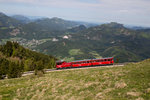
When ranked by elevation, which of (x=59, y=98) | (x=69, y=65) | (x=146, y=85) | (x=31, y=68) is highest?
(x=146, y=85)

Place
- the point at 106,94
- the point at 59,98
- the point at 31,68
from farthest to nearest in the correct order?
the point at 31,68, the point at 59,98, the point at 106,94

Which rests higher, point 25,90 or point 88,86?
point 88,86

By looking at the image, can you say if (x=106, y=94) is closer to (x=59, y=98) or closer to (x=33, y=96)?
(x=59, y=98)

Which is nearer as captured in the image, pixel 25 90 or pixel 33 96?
pixel 33 96

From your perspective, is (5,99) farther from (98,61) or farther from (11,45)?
(11,45)

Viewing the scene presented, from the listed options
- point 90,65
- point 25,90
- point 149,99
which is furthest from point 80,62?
point 149,99

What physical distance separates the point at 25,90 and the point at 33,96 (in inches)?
188

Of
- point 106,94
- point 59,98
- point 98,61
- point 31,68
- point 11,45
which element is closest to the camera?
point 106,94

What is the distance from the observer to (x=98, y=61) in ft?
177

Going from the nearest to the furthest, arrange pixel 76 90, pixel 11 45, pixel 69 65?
pixel 76 90 → pixel 69 65 → pixel 11 45

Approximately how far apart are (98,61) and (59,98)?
37.5 m

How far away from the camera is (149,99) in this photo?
1380cm

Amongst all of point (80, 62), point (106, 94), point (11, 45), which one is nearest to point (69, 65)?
point (80, 62)

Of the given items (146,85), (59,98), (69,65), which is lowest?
(69,65)
